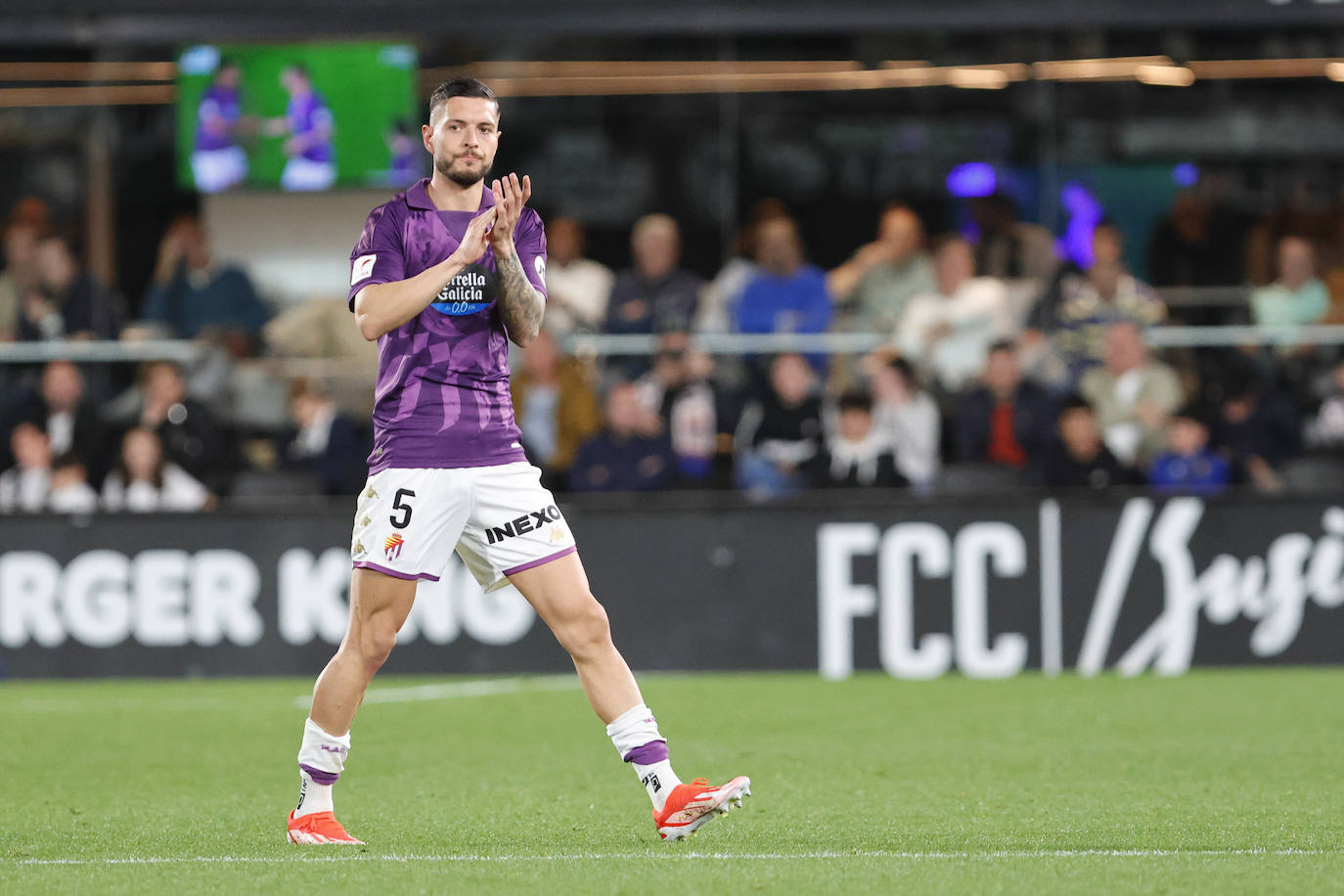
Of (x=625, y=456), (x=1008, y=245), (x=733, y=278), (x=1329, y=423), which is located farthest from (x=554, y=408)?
(x=1329, y=423)

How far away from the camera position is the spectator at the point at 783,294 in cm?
1442

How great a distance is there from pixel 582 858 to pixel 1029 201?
11.0 m

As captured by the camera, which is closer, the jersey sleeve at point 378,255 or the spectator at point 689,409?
the jersey sleeve at point 378,255

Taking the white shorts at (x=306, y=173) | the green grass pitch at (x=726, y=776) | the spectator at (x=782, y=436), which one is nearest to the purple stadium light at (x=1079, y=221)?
the spectator at (x=782, y=436)

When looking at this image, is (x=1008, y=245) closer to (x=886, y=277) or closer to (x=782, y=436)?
(x=886, y=277)

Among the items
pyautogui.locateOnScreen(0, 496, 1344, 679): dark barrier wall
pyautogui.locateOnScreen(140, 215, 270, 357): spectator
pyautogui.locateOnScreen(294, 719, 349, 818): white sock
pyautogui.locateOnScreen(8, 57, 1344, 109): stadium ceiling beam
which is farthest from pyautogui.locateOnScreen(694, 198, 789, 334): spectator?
pyautogui.locateOnScreen(294, 719, 349, 818): white sock

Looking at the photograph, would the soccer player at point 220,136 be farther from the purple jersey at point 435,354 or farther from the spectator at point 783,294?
the purple jersey at point 435,354

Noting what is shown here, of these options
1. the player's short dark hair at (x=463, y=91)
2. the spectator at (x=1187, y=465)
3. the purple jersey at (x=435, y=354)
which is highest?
the player's short dark hair at (x=463, y=91)

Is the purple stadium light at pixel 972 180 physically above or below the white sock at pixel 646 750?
above

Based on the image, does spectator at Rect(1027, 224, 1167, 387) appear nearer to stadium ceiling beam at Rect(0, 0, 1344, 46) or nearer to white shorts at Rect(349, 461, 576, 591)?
stadium ceiling beam at Rect(0, 0, 1344, 46)

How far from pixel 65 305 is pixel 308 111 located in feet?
7.50

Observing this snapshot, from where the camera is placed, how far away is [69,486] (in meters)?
13.2

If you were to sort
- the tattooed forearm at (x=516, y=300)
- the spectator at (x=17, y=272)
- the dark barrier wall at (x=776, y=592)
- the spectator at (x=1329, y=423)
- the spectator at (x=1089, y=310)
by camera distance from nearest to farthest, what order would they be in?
the tattooed forearm at (x=516, y=300)
the dark barrier wall at (x=776, y=592)
the spectator at (x=1329, y=423)
the spectator at (x=1089, y=310)
the spectator at (x=17, y=272)

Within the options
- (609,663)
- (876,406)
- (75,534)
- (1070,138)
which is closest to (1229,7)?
(1070,138)
